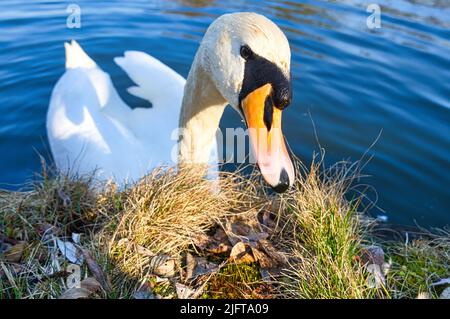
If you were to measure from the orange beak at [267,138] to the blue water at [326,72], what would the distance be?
5.49 feet

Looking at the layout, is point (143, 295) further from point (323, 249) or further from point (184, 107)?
point (184, 107)

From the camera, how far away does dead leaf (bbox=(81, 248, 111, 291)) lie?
109 inches

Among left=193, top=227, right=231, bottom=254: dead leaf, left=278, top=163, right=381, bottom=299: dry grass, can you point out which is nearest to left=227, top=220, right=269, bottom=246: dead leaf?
left=193, top=227, right=231, bottom=254: dead leaf

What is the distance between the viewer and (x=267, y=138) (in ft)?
9.95

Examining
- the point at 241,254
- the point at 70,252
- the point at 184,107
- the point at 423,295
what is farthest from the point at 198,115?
the point at 423,295

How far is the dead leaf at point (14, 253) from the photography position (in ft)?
9.82

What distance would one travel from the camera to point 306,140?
6.42m

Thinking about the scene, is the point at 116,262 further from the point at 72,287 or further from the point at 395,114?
the point at 395,114

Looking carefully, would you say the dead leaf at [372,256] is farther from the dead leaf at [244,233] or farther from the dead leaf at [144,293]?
the dead leaf at [144,293]

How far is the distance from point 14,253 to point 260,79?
1.73m

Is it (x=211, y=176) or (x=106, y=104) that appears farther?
(x=106, y=104)

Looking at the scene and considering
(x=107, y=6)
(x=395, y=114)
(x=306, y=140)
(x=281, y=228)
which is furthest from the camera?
(x=107, y=6)

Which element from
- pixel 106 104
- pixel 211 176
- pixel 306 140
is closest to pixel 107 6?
pixel 106 104

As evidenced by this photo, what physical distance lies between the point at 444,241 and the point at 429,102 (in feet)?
12.6
